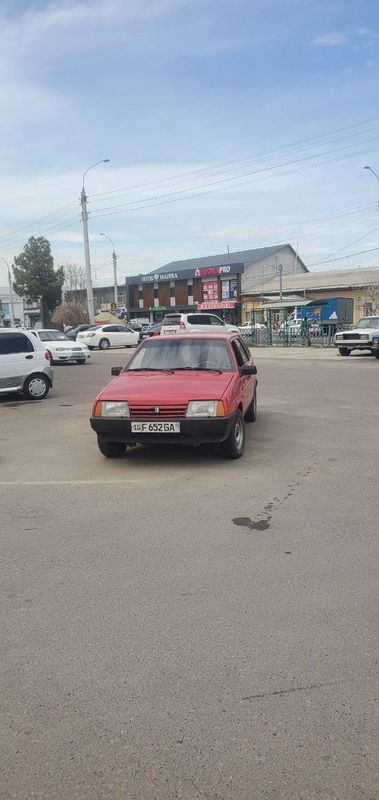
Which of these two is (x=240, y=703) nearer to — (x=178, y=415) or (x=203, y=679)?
(x=203, y=679)

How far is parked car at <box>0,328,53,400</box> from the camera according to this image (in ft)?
42.7

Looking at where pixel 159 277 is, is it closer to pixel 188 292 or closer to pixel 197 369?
pixel 188 292

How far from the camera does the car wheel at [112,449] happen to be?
7.19 metres

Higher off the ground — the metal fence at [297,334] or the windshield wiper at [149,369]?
the windshield wiper at [149,369]

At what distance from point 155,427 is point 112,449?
3.00 ft

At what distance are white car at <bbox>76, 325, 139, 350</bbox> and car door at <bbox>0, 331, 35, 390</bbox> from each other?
23464mm

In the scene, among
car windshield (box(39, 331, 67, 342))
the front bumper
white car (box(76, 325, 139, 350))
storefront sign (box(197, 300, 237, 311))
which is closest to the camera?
the front bumper

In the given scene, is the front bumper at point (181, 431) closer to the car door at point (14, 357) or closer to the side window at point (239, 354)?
the side window at point (239, 354)

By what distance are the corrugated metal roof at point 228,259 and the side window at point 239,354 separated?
5924cm

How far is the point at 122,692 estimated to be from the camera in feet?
9.14

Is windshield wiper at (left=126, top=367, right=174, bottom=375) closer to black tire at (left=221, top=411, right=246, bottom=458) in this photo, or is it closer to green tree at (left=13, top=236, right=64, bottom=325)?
black tire at (left=221, top=411, right=246, bottom=458)

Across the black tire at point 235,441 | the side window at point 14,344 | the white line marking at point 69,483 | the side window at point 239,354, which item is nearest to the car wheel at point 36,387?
the side window at point 14,344

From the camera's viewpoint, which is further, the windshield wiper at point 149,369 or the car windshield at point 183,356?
the car windshield at point 183,356

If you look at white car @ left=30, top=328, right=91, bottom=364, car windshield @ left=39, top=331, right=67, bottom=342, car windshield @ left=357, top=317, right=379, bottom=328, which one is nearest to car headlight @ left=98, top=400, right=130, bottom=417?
white car @ left=30, top=328, right=91, bottom=364
